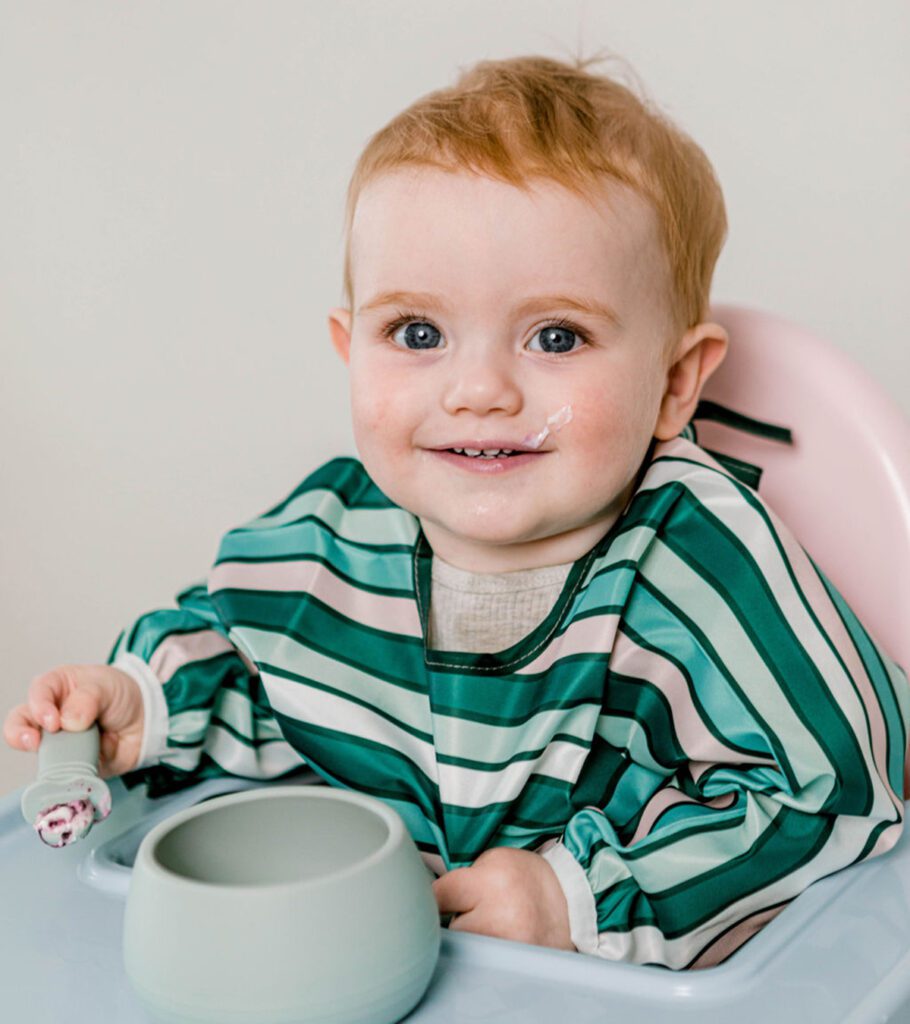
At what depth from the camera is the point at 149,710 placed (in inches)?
32.9

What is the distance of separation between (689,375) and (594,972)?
1.22 feet

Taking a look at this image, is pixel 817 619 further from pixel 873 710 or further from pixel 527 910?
pixel 527 910

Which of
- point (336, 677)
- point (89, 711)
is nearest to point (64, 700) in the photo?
point (89, 711)

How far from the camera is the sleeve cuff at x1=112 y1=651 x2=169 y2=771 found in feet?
2.70

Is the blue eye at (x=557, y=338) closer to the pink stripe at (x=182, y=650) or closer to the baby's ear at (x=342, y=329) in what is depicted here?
the baby's ear at (x=342, y=329)

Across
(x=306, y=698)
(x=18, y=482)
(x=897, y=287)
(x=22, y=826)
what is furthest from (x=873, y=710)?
(x=18, y=482)

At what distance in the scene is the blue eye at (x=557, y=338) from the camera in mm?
760

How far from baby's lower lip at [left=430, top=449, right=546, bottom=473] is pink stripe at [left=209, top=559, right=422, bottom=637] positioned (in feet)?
0.38

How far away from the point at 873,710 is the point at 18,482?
109cm

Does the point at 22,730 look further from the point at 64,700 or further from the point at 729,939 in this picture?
the point at 729,939

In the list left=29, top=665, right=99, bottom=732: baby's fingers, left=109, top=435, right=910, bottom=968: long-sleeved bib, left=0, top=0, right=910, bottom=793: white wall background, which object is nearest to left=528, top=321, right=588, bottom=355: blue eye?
left=109, top=435, right=910, bottom=968: long-sleeved bib

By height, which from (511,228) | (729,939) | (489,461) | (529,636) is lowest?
(729,939)

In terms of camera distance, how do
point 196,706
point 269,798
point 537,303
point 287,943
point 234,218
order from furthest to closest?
point 234,218 < point 196,706 < point 537,303 < point 269,798 < point 287,943

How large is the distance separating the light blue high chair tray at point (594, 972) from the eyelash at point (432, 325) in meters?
0.29
